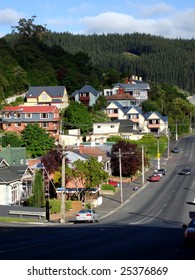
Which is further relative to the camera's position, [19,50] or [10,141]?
[19,50]

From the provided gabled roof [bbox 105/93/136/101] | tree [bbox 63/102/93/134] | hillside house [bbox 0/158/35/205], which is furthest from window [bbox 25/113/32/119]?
gabled roof [bbox 105/93/136/101]

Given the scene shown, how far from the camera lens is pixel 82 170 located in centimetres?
6322

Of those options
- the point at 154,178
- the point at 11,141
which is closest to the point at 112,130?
the point at 11,141

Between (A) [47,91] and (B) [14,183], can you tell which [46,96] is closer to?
(A) [47,91]

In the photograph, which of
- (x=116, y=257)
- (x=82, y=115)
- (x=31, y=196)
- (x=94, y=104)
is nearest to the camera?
(x=116, y=257)

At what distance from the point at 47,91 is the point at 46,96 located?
1270 millimetres

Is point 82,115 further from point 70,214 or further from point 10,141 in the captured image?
point 70,214

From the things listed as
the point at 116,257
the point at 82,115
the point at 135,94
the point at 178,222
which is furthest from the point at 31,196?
the point at 135,94

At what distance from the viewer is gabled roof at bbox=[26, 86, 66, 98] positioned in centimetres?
11862

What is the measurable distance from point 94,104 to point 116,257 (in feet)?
396

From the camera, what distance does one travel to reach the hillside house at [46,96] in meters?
118

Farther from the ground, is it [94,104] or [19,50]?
[19,50]

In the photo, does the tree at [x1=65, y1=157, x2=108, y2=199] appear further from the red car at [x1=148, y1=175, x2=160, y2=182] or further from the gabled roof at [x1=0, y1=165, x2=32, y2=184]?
the red car at [x1=148, y1=175, x2=160, y2=182]

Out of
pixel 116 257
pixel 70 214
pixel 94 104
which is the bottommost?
pixel 70 214
